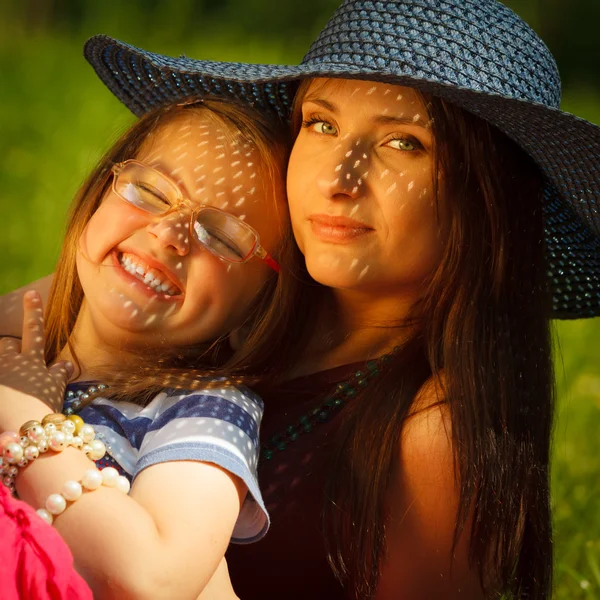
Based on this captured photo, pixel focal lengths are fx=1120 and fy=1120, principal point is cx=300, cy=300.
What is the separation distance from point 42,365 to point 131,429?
25cm

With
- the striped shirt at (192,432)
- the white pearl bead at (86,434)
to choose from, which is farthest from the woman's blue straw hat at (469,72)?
the white pearl bead at (86,434)

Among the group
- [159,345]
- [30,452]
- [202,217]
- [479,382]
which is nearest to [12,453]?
[30,452]

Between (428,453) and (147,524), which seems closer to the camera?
(147,524)

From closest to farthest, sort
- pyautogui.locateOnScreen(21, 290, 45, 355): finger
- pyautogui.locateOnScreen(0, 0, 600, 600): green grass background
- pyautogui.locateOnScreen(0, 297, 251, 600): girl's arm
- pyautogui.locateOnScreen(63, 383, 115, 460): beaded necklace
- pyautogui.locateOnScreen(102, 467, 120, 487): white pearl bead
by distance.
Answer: pyautogui.locateOnScreen(0, 297, 251, 600): girl's arm < pyautogui.locateOnScreen(102, 467, 120, 487): white pearl bead < pyautogui.locateOnScreen(63, 383, 115, 460): beaded necklace < pyautogui.locateOnScreen(21, 290, 45, 355): finger < pyautogui.locateOnScreen(0, 0, 600, 600): green grass background

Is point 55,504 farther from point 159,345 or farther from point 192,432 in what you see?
point 159,345

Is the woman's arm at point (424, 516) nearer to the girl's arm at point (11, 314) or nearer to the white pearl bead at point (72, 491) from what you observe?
the white pearl bead at point (72, 491)

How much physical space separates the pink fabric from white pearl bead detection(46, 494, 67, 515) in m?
0.11

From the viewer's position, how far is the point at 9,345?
222 centimetres

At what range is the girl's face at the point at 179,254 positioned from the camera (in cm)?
212

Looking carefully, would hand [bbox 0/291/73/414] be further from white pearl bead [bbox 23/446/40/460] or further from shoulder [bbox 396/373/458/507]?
shoulder [bbox 396/373/458/507]

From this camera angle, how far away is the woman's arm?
197 cm

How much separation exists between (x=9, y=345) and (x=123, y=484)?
558 millimetres

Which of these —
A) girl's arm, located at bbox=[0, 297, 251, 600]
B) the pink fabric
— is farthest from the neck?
the pink fabric

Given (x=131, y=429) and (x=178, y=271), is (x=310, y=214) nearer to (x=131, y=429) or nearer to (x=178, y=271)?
(x=178, y=271)
